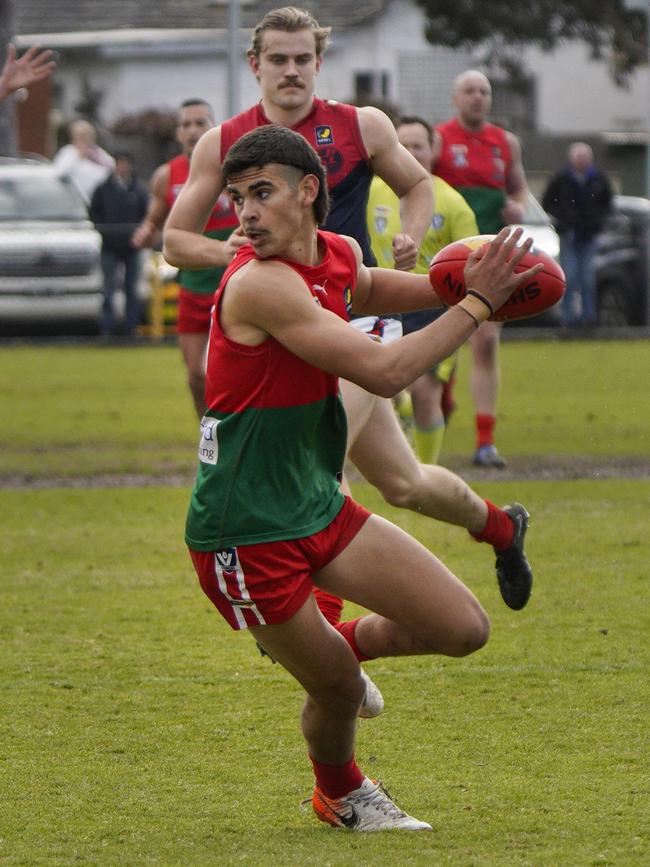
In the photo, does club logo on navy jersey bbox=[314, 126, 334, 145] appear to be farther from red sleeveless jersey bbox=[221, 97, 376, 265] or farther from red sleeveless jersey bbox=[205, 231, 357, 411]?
red sleeveless jersey bbox=[205, 231, 357, 411]

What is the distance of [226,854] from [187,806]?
17.3 inches

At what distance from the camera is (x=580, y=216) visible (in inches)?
881

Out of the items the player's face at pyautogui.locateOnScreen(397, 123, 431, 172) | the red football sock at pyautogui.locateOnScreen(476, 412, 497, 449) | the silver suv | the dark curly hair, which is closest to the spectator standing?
the silver suv

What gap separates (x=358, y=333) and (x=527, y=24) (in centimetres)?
A: 3243

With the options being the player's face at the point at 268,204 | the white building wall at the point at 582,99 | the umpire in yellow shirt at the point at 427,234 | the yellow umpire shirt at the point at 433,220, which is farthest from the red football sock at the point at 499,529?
the white building wall at the point at 582,99

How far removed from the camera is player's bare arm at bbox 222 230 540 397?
463 centimetres

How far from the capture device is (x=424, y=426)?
10.2 meters

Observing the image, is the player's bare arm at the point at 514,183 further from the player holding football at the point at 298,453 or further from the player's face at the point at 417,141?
the player holding football at the point at 298,453

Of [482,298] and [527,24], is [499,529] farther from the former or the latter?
[527,24]

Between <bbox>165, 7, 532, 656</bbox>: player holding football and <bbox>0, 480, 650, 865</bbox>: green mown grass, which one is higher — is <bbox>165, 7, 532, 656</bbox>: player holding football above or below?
above

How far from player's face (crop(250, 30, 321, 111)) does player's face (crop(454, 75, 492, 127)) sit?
16.4 feet

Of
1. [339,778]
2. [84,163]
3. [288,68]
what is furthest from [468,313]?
[84,163]

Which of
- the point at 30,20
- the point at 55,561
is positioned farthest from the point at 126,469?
the point at 30,20

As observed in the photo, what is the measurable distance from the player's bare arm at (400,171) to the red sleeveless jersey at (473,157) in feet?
15.1
